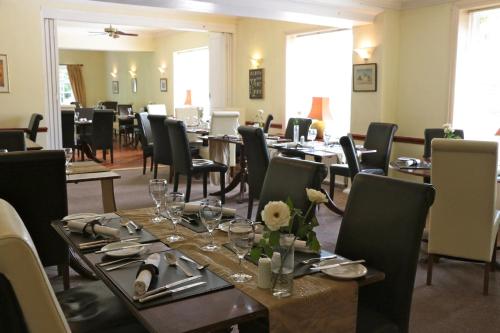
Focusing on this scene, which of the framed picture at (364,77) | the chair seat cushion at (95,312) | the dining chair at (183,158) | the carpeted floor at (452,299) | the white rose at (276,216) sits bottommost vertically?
the carpeted floor at (452,299)

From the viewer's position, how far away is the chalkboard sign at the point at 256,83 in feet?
27.5

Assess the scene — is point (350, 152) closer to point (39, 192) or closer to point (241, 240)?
point (39, 192)

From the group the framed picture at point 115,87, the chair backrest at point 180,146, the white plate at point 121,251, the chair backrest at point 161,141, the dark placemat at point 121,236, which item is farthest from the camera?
the framed picture at point 115,87

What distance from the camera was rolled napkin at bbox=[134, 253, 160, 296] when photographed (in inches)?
56.8

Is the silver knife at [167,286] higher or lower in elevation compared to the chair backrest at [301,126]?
lower

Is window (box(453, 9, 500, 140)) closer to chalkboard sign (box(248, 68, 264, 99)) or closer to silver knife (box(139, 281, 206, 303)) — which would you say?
chalkboard sign (box(248, 68, 264, 99))

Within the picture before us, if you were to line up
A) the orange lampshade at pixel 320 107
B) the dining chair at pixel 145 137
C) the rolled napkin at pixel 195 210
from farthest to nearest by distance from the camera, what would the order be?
the dining chair at pixel 145 137 < the orange lampshade at pixel 320 107 < the rolled napkin at pixel 195 210

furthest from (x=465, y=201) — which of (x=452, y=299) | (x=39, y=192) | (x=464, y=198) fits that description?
(x=39, y=192)

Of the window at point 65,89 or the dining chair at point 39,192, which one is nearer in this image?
the dining chair at point 39,192

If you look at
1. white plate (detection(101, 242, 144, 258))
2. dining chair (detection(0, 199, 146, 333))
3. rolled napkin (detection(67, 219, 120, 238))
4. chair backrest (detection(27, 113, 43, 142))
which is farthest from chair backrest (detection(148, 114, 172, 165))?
dining chair (detection(0, 199, 146, 333))

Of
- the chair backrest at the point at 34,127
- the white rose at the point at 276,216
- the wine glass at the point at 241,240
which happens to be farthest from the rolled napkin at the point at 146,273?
the chair backrest at the point at 34,127

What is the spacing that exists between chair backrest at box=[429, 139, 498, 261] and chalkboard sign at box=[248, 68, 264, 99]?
17.9 ft

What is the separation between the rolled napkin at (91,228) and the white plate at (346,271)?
0.85 meters

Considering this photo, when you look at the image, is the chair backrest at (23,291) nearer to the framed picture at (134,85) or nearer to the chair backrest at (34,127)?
the chair backrest at (34,127)
